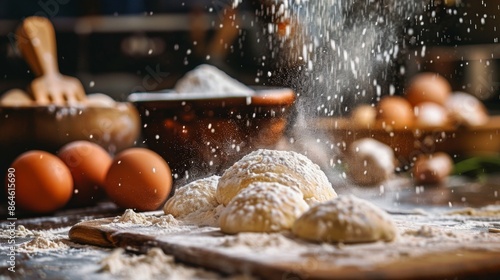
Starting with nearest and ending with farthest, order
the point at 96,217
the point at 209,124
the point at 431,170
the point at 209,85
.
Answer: the point at 96,217, the point at 209,124, the point at 209,85, the point at 431,170

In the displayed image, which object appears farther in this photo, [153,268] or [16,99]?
[16,99]

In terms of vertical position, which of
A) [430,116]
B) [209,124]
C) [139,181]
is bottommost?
[139,181]

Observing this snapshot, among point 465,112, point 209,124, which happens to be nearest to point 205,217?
point 209,124

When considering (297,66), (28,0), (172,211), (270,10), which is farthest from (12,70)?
(172,211)

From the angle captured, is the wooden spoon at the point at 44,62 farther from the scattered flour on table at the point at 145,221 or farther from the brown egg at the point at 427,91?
the brown egg at the point at 427,91

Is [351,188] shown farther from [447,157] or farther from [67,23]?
[67,23]

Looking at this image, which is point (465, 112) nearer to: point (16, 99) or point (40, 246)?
point (16, 99)
